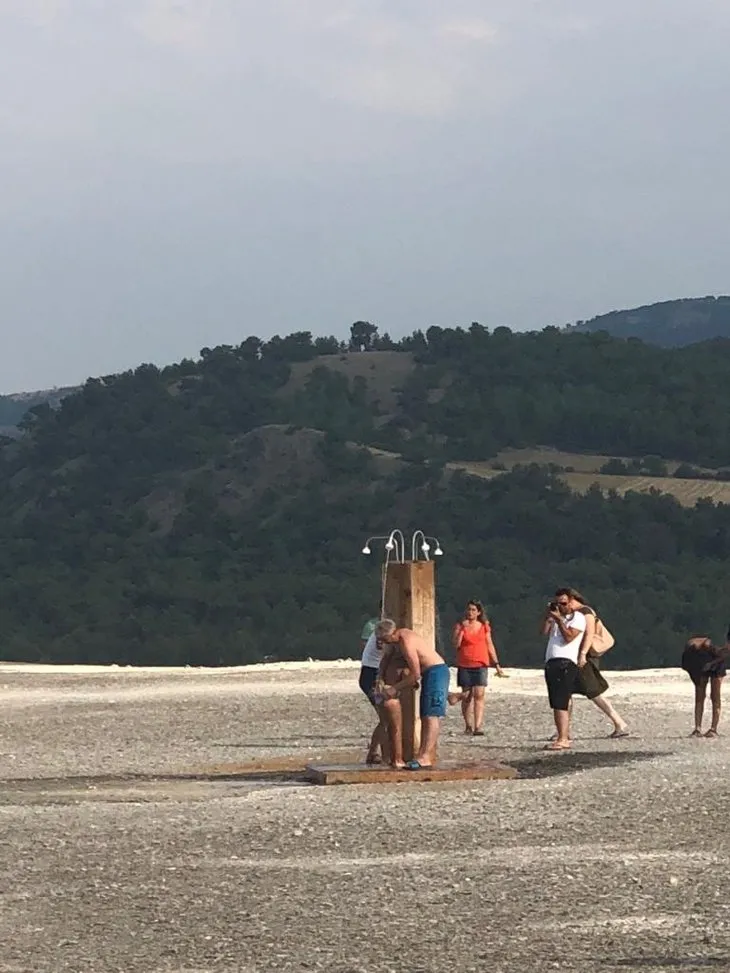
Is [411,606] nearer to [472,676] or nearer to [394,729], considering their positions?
[394,729]

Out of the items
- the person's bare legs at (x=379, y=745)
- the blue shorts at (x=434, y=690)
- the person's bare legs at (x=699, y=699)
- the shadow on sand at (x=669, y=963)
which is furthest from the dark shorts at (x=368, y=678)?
the shadow on sand at (x=669, y=963)

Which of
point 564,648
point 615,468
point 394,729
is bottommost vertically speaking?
point 394,729

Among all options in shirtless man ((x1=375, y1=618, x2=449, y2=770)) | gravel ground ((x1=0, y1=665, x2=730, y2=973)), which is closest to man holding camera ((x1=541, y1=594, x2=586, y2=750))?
gravel ground ((x1=0, y1=665, x2=730, y2=973))

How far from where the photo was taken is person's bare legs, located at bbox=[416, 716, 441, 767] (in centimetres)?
1655

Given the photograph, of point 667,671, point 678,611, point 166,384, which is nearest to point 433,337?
point 166,384

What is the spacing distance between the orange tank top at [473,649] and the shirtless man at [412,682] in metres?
3.99

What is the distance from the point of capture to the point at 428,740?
16.7 meters

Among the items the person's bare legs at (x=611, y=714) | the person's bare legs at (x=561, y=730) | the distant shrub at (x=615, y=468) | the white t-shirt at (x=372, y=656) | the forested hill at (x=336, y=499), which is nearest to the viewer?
the white t-shirt at (x=372, y=656)

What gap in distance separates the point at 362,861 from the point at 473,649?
340 inches

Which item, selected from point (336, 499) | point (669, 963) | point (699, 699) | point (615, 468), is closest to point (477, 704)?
point (699, 699)

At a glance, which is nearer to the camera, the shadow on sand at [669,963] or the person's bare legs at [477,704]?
the shadow on sand at [669,963]

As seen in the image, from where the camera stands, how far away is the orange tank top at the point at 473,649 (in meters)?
20.8

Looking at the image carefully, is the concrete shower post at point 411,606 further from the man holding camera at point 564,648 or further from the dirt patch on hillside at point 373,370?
the dirt patch on hillside at point 373,370

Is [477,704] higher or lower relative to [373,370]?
lower
